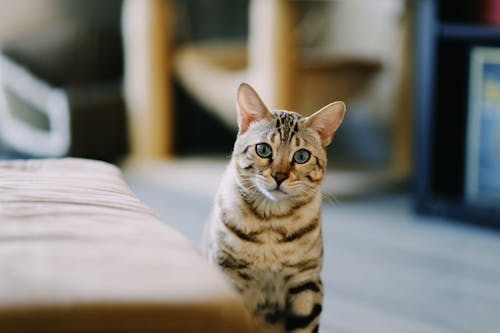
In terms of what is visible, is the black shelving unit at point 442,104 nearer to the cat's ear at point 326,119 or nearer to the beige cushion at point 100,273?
the cat's ear at point 326,119

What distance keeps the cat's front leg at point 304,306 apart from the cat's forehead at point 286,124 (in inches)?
10.3

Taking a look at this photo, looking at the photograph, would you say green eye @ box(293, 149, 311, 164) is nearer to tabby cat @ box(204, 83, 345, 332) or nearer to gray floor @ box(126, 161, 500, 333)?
tabby cat @ box(204, 83, 345, 332)

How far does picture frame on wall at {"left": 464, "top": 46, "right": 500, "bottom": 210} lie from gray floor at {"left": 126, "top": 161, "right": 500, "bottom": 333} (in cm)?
14

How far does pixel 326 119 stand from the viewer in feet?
4.22

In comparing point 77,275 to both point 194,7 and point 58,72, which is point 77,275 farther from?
point 194,7

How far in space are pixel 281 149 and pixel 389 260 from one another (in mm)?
953

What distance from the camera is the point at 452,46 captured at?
2477 mm

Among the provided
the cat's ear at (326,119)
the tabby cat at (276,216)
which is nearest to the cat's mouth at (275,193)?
the tabby cat at (276,216)

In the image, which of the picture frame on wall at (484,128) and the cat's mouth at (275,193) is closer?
the cat's mouth at (275,193)

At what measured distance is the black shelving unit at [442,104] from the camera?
7.80ft

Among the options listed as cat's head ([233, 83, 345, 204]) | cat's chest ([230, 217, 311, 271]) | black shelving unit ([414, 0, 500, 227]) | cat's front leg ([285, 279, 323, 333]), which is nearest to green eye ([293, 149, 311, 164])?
cat's head ([233, 83, 345, 204])

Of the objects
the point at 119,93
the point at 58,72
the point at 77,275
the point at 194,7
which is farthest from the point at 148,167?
the point at 77,275

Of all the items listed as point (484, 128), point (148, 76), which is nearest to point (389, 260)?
point (484, 128)

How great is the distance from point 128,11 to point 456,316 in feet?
6.35
